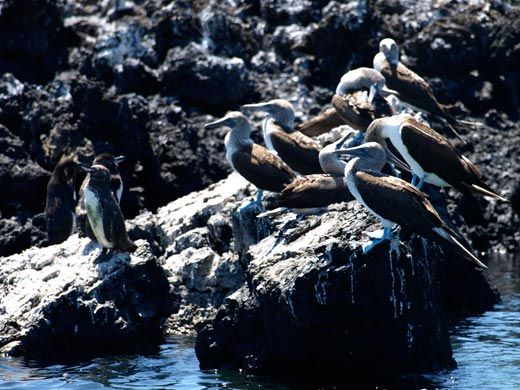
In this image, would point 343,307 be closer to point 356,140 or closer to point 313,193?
point 313,193

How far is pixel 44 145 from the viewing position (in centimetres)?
2108

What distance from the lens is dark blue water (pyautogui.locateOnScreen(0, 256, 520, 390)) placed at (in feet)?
41.5

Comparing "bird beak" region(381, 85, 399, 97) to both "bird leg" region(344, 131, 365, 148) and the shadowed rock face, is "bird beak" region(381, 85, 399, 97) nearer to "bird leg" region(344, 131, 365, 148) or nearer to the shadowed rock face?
"bird leg" region(344, 131, 365, 148)

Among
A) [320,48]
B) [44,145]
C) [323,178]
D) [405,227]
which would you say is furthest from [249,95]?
[405,227]

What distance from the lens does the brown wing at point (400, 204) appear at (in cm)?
1211

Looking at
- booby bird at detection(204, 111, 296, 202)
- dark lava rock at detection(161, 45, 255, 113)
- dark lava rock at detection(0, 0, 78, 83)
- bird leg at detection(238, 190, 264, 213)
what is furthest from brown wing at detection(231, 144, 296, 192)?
dark lava rock at detection(0, 0, 78, 83)

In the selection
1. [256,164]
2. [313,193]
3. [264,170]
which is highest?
[256,164]

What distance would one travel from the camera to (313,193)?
13.6 meters

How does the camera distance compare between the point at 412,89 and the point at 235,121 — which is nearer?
the point at 235,121

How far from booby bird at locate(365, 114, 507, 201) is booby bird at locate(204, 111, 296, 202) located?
1.54 m

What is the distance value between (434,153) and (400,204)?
1.90m

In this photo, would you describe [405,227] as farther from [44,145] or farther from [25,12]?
[25,12]

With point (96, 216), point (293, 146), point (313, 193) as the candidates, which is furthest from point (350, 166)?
point (96, 216)

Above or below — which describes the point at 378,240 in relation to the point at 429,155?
below
